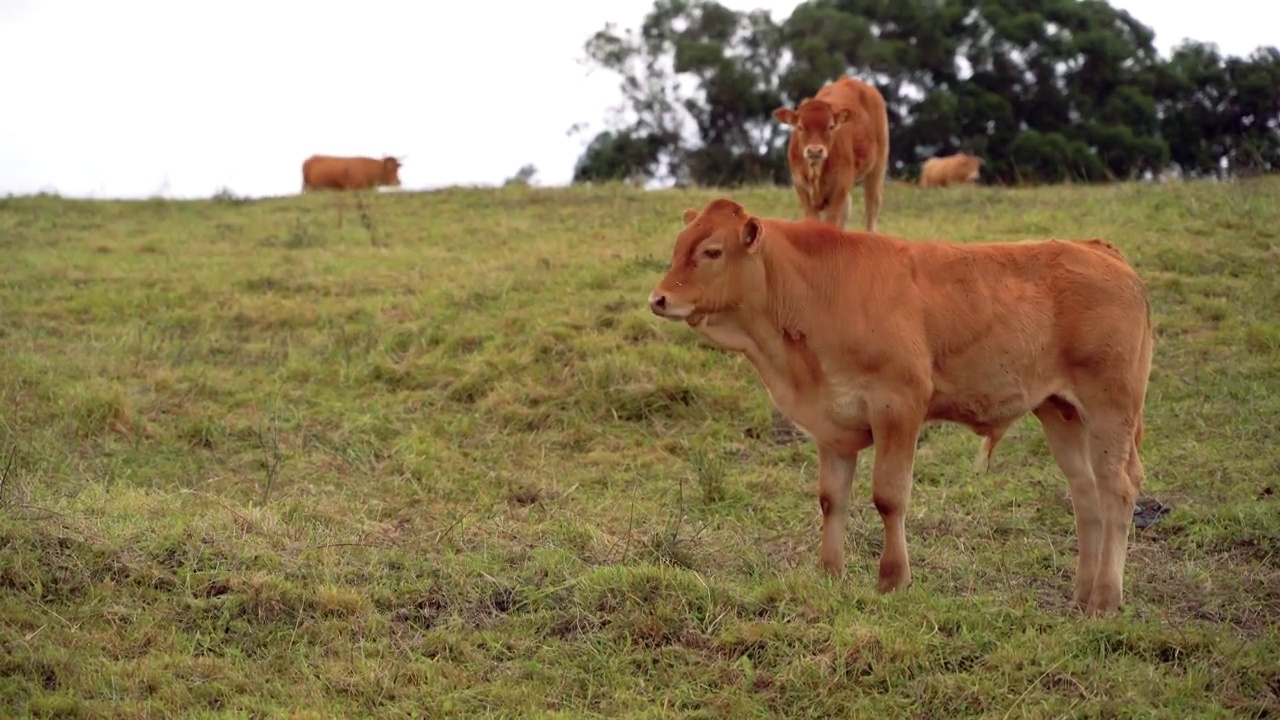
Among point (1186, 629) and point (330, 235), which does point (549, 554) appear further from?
point (330, 235)

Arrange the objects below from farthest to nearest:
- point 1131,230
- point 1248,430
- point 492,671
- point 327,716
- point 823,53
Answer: point 823,53 → point 1131,230 → point 1248,430 → point 492,671 → point 327,716

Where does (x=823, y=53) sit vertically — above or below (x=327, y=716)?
above

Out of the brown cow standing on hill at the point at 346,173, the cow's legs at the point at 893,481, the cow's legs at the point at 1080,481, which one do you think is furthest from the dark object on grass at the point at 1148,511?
the brown cow standing on hill at the point at 346,173

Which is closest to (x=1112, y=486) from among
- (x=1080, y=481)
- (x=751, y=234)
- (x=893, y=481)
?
(x=1080, y=481)

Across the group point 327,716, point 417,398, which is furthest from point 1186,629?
point 417,398

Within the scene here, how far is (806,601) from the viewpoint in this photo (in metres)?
5.68

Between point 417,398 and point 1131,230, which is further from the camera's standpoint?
point 1131,230

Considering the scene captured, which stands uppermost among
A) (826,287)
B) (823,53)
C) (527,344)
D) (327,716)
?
(823,53)

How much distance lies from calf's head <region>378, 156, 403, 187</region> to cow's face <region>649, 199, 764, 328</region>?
1963 cm

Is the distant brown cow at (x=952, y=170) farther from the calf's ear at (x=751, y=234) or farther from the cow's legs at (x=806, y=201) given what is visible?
the calf's ear at (x=751, y=234)

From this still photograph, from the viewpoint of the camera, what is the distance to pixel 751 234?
20.6 feet

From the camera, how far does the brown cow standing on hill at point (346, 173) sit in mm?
25141

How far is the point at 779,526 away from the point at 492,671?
264 cm

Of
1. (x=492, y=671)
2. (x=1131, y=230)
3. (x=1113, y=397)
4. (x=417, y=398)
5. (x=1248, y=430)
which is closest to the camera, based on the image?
(x=492, y=671)
